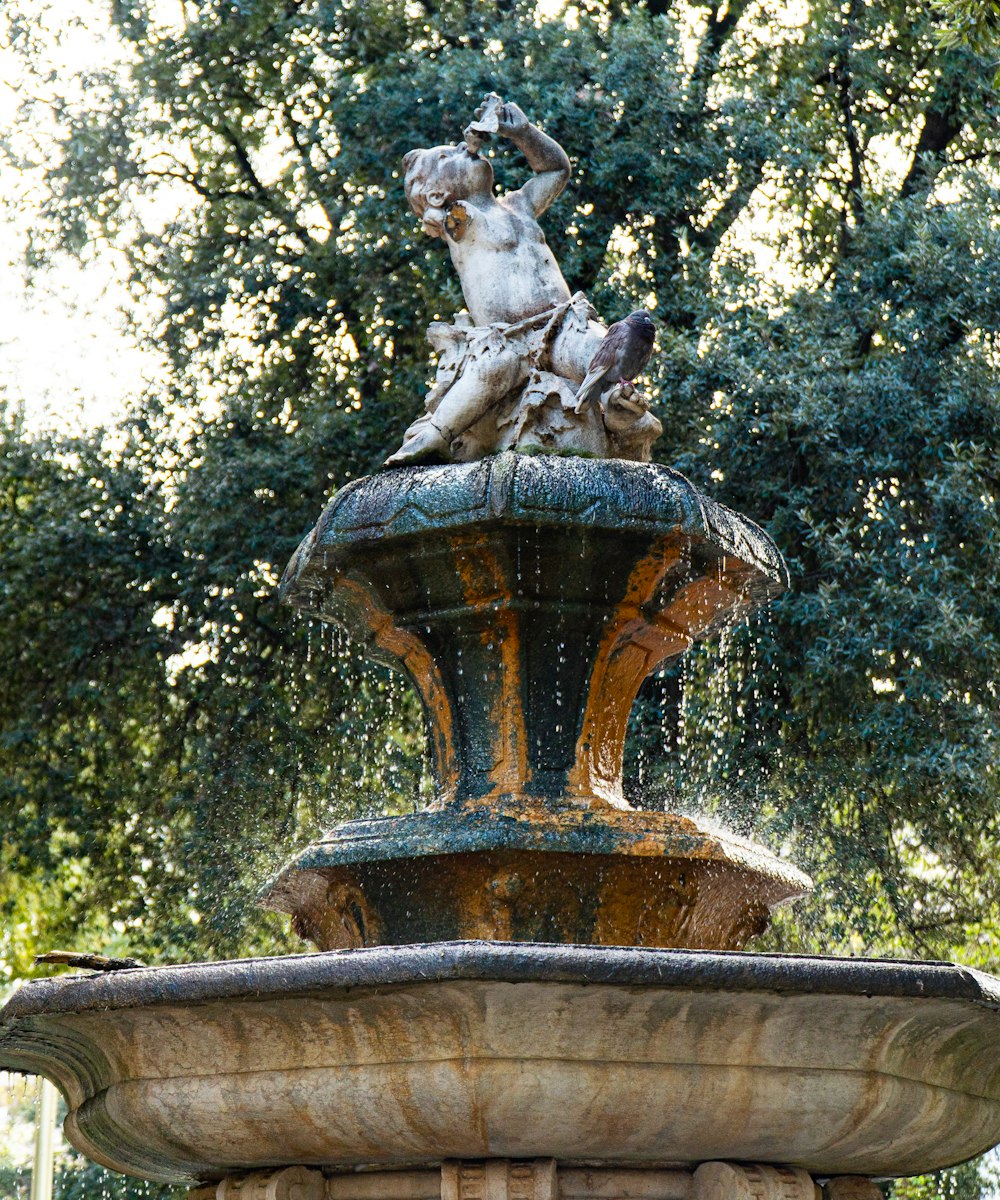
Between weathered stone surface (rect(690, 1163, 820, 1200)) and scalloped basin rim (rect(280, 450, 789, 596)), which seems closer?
weathered stone surface (rect(690, 1163, 820, 1200))

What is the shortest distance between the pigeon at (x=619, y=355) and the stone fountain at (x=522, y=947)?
2 cm

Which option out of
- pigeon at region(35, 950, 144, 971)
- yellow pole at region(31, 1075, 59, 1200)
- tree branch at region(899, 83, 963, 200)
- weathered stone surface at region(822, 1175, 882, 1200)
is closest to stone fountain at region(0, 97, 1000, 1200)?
weathered stone surface at region(822, 1175, 882, 1200)

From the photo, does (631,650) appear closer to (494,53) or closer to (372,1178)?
(372,1178)

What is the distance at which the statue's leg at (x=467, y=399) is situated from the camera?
6117 mm

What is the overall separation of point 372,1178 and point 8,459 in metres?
9.32

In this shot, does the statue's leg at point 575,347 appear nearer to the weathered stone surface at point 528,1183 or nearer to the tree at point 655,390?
the weathered stone surface at point 528,1183

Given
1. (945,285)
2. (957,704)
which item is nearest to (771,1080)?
(957,704)

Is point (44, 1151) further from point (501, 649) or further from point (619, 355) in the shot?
point (619, 355)

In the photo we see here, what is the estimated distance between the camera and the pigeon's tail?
609 centimetres

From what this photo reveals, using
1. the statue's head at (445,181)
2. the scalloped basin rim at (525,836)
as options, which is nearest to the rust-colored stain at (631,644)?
the scalloped basin rim at (525,836)

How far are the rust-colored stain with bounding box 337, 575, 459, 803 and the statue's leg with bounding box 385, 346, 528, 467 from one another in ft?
1.58

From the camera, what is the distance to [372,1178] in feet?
15.2

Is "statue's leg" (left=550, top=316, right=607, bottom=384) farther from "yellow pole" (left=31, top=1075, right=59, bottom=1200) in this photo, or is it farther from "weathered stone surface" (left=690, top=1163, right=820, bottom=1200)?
"yellow pole" (left=31, top=1075, right=59, bottom=1200)

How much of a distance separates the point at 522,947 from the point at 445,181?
3.55 m
